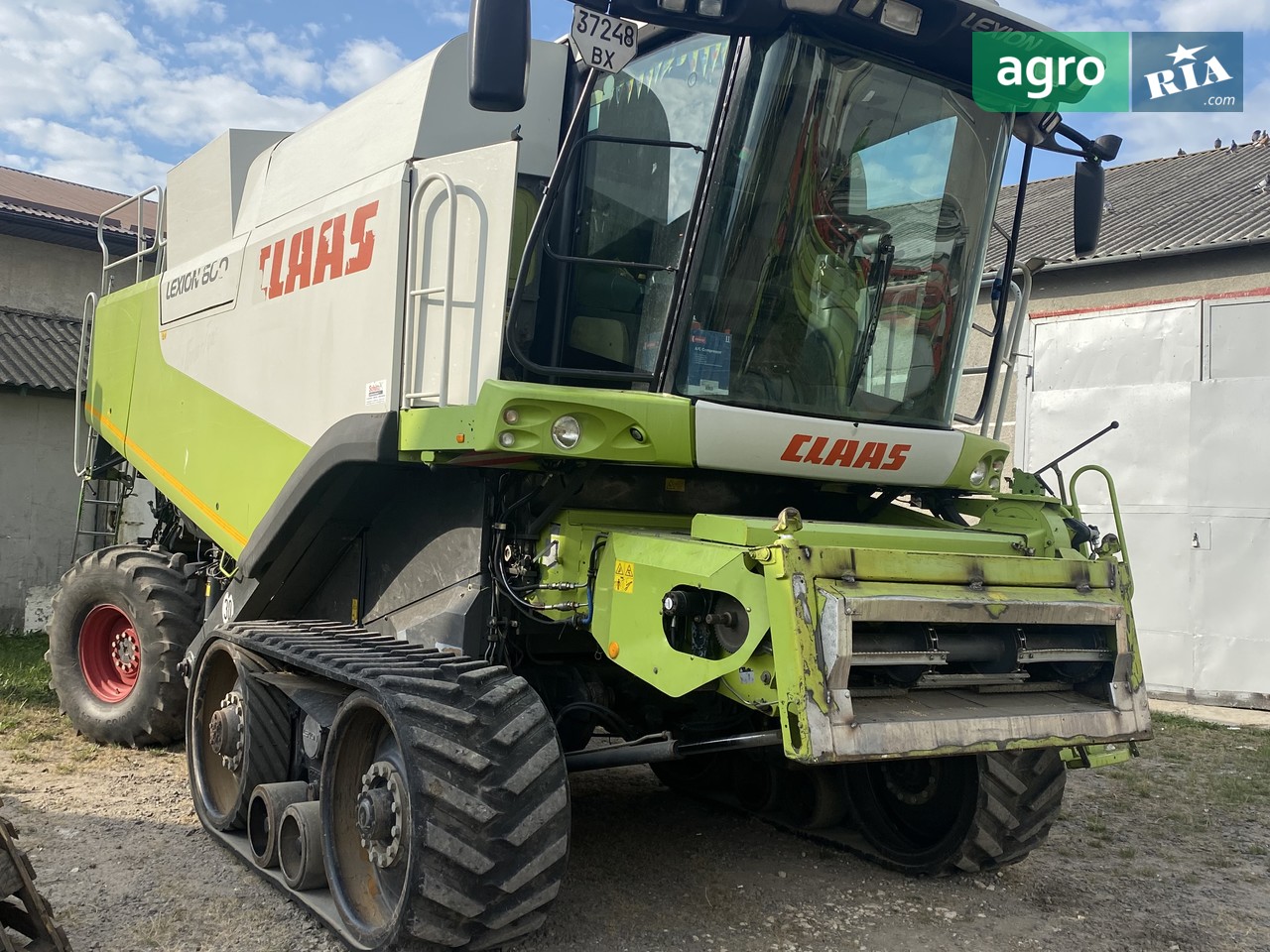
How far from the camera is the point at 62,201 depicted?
14.4 meters

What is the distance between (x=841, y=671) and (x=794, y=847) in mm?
2061

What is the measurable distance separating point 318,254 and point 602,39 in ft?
5.31

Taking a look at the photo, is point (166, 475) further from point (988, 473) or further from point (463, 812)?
point (988, 473)

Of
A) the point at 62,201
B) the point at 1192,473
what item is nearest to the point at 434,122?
the point at 1192,473

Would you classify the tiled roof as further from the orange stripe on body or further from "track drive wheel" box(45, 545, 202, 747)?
"track drive wheel" box(45, 545, 202, 747)

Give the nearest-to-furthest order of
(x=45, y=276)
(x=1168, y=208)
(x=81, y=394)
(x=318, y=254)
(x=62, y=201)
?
Answer: (x=318, y=254) < (x=81, y=394) < (x=45, y=276) < (x=62, y=201) < (x=1168, y=208)

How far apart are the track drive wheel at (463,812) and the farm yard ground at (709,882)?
388mm

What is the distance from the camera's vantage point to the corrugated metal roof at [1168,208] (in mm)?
12977

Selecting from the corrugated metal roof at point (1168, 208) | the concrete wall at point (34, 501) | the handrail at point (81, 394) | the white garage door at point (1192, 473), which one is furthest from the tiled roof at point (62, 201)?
the corrugated metal roof at point (1168, 208)

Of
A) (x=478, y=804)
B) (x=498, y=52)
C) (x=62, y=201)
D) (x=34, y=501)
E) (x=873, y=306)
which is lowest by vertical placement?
(x=478, y=804)

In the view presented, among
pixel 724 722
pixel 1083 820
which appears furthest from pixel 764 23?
pixel 1083 820

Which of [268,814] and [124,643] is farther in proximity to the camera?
[124,643]

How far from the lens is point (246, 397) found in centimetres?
514

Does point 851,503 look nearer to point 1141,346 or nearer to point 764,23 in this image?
point 764,23
